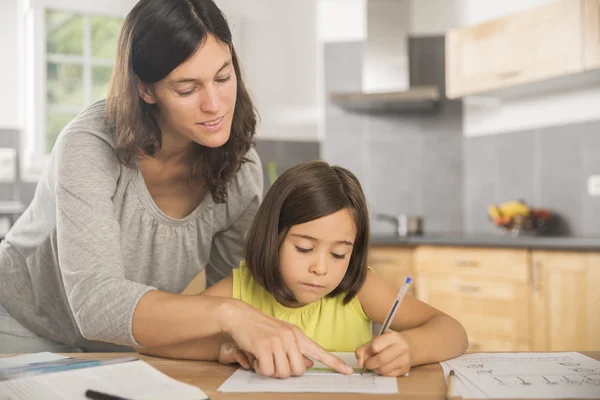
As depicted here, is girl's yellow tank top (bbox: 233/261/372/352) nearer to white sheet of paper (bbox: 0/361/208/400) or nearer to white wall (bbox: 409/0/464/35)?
white sheet of paper (bbox: 0/361/208/400)

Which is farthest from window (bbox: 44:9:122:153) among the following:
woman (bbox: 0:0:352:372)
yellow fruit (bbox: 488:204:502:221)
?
woman (bbox: 0:0:352:372)

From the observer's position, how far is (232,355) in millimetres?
1117

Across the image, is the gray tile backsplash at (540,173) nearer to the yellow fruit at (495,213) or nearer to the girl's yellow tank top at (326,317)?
the yellow fruit at (495,213)

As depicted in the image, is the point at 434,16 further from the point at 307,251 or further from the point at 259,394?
the point at 259,394

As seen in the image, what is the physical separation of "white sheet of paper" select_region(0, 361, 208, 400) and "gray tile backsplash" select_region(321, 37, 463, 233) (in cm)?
355

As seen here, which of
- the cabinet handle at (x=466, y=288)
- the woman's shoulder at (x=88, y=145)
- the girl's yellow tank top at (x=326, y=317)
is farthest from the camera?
the cabinet handle at (x=466, y=288)

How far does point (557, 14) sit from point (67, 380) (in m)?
3.06

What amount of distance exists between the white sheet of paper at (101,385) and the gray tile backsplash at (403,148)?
3546 millimetres

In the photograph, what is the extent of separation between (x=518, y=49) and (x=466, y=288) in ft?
4.21

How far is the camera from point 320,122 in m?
4.59

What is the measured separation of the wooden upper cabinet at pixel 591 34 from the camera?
307cm

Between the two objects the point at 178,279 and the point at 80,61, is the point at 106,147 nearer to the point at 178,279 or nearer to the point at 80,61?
the point at 178,279

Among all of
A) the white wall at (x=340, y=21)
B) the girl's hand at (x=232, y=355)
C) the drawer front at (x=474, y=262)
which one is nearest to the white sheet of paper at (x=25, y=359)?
the girl's hand at (x=232, y=355)

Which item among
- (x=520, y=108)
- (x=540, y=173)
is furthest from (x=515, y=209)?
(x=520, y=108)
